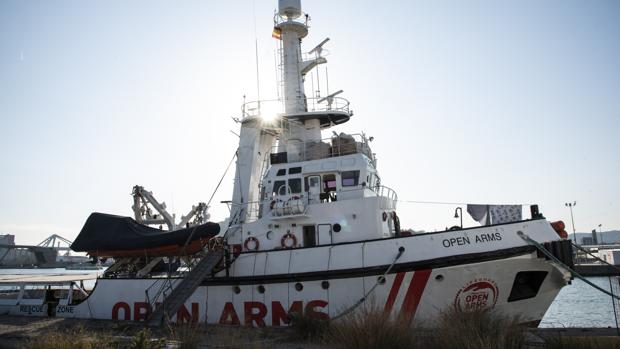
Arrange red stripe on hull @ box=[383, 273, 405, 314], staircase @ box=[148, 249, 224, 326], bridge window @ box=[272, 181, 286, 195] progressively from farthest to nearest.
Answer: bridge window @ box=[272, 181, 286, 195] → staircase @ box=[148, 249, 224, 326] → red stripe on hull @ box=[383, 273, 405, 314]

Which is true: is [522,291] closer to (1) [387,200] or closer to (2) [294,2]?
(1) [387,200]

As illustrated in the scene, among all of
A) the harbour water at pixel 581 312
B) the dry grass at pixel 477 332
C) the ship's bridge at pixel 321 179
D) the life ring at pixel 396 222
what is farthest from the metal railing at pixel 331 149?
the harbour water at pixel 581 312

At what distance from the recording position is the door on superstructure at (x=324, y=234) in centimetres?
1295

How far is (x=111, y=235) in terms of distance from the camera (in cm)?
1531

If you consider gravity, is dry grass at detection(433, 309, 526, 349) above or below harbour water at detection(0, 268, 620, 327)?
above

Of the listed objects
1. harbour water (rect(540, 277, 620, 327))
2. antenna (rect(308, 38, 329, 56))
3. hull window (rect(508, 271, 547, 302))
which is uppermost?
antenna (rect(308, 38, 329, 56))

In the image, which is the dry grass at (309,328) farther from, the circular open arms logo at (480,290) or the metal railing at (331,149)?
the metal railing at (331,149)

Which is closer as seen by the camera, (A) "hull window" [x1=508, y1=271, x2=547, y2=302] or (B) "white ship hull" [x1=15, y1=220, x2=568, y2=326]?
(B) "white ship hull" [x1=15, y1=220, x2=568, y2=326]

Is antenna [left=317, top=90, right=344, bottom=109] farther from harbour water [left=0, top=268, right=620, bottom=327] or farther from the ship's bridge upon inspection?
harbour water [left=0, top=268, right=620, bottom=327]

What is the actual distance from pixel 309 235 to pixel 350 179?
2.18m

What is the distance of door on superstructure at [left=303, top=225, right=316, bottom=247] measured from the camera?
1327 cm

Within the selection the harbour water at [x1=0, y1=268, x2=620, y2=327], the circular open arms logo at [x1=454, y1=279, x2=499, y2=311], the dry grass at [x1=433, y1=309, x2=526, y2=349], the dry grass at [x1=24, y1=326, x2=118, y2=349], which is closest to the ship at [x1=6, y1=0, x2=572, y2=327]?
the circular open arms logo at [x1=454, y1=279, x2=499, y2=311]

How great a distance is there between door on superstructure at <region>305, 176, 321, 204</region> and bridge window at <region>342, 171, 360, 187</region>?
2.67 ft

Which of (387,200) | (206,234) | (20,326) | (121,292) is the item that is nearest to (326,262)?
(387,200)
